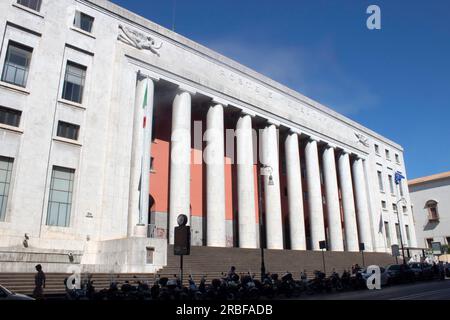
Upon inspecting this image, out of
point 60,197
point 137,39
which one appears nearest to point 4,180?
point 60,197

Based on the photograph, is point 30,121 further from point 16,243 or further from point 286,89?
point 286,89

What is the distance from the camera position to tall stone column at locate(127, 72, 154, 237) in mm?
25516

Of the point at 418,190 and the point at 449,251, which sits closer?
the point at 449,251

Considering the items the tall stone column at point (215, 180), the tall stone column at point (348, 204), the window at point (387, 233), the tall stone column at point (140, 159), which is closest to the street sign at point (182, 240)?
the tall stone column at point (140, 159)

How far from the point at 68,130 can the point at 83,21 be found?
811 cm

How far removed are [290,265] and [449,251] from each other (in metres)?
40.7

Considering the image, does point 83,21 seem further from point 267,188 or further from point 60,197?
Result: point 267,188

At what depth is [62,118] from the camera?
2441 cm

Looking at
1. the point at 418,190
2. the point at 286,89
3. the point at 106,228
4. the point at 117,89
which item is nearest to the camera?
the point at 106,228

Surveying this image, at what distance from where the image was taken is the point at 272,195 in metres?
35.2

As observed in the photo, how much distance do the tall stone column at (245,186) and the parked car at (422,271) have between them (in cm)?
1214

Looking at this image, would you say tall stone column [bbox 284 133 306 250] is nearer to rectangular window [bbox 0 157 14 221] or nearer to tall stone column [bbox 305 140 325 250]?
tall stone column [bbox 305 140 325 250]
